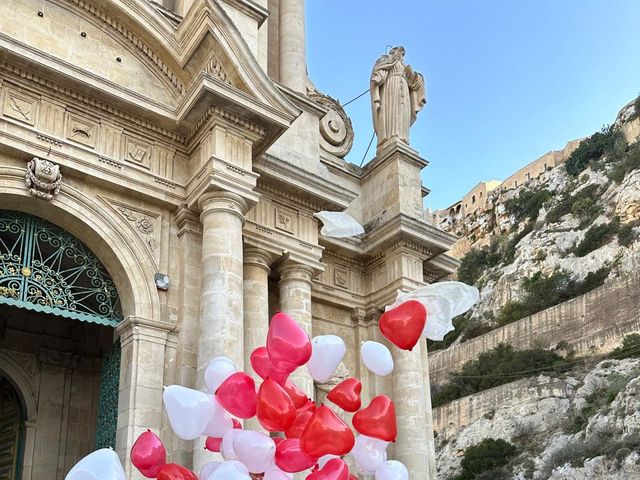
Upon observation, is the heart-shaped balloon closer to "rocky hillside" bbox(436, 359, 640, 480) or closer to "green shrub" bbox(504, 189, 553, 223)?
"rocky hillside" bbox(436, 359, 640, 480)

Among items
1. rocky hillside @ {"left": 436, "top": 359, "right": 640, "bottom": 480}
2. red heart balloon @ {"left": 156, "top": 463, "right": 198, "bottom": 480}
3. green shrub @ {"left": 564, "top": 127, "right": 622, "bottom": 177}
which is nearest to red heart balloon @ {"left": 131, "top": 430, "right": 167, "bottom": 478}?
red heart balloon @ {"left": 156, "top": 463, "right": 198, "bottom": 480}

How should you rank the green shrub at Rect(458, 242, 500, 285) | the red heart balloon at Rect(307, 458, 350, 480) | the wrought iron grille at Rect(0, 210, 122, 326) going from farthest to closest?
the green shrub at Rect(458, 242, 500, 285)
the wrought iron grille at Rect(0, 210, 122, 326)
the red heart balloon at Rect(307, 458, 350, 480)

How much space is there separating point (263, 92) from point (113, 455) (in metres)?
6.37

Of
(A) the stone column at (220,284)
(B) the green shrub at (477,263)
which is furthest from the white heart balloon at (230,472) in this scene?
(B) the green shrub at (477,263)

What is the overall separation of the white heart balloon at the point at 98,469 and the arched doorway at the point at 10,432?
283 inches

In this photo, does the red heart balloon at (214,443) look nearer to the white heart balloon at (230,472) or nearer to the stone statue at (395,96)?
the white heart balloon at (230,472)

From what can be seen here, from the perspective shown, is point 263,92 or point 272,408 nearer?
point 272,408

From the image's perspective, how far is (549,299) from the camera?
198ft

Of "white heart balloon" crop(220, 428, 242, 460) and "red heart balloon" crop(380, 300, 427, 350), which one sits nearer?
"white heart balloon" crop(220, 428, 242, 460)

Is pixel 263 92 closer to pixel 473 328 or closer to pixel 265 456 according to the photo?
pixel 265 456

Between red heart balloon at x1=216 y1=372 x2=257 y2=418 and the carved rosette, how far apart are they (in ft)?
28.6

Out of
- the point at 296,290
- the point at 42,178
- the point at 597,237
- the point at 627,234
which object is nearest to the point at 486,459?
the point at 627,234

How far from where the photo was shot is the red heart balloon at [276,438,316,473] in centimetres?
675

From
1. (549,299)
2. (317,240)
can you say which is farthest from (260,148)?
(549,299)
